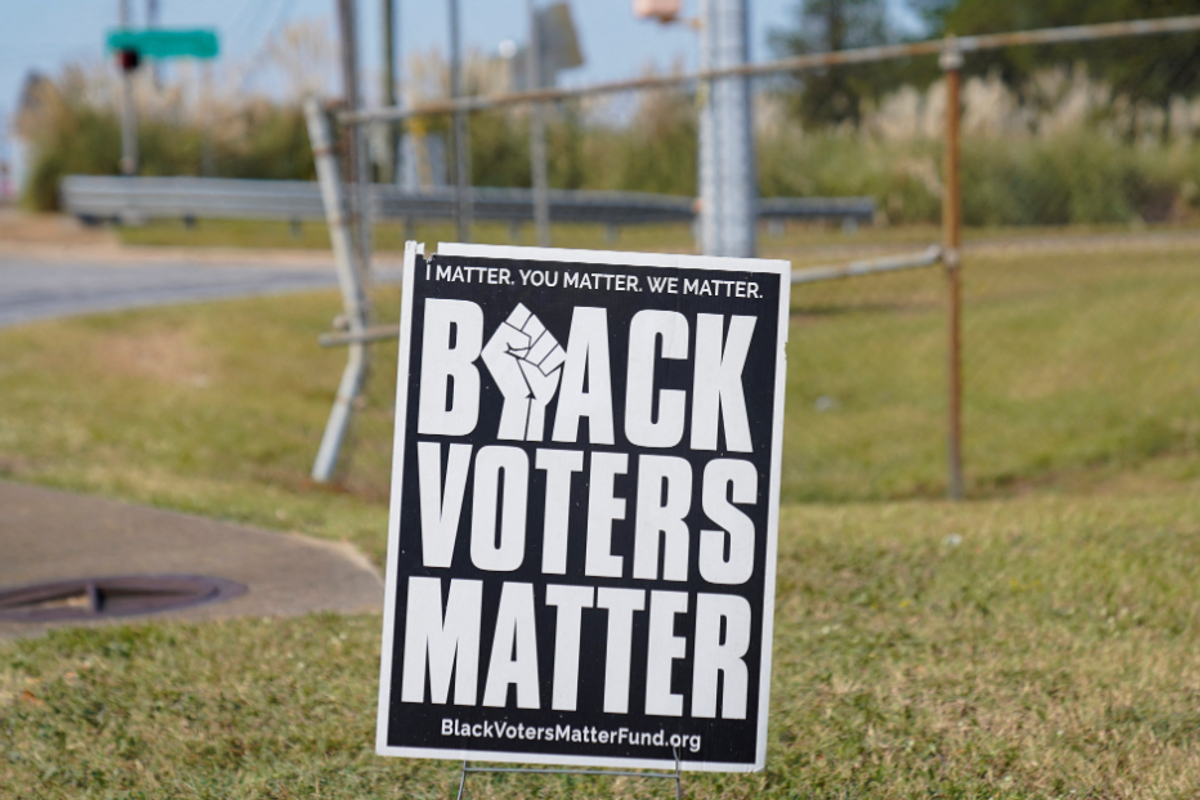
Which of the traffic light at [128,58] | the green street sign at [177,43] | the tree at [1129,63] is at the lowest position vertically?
the tree at [1129,63]

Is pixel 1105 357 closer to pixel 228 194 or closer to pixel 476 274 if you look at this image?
pixel 476 274

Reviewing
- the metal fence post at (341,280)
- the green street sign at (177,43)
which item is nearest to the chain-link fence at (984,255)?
the metal fence post at (341,280)

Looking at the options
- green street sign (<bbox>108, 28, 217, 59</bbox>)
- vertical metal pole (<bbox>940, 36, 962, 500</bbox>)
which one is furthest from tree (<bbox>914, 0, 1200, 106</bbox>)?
green street sign (<bbox>108, 28, 217, 59</bbox>)

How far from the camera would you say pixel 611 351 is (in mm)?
2662

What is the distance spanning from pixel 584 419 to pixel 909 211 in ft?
29.5

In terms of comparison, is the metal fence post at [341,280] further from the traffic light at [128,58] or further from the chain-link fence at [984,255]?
the traffic light at [128,58]

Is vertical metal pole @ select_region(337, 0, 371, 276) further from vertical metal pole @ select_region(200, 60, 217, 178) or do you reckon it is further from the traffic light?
vertical metal pole @ select_region(200, 60, 217, 178)

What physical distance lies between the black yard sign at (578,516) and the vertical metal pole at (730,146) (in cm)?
577

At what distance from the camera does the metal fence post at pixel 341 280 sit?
6.49m

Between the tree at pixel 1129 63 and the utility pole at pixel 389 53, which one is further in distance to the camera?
the utility pole at pixel 389 53

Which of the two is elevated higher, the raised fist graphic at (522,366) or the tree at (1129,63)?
the tree at (1129,63)

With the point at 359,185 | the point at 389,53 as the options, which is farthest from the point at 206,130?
the point at 359,185

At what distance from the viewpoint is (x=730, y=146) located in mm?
8695

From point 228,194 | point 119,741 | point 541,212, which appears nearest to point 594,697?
point 119,741
